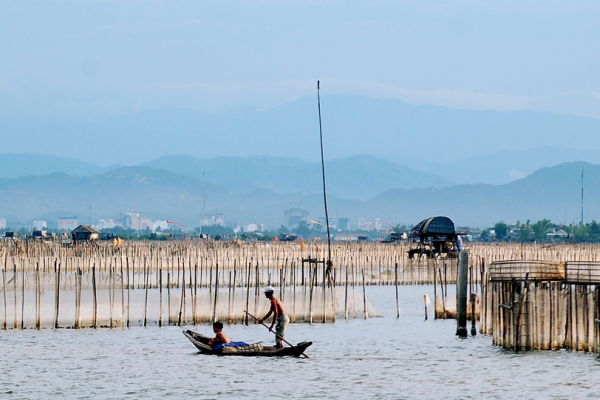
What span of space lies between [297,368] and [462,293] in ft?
20.4

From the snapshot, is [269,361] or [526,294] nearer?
[526,294]

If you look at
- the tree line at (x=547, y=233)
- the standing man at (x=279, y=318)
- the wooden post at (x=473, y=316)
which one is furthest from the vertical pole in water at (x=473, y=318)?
the tree line at (x=547, y=233)

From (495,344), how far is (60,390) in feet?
38.8

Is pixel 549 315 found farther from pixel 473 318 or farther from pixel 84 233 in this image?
pixel 84 233

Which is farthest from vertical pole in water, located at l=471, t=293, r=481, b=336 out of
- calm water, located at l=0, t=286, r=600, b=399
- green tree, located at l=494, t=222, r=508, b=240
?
green tree, located at l=494, t=222, r=508, b=240

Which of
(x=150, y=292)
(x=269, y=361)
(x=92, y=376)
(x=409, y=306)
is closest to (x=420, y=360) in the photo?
(x=269, y=361)

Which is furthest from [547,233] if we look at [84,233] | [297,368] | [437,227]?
[297,368]

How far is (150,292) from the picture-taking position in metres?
43.2

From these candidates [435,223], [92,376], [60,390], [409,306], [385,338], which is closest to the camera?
[60,390]

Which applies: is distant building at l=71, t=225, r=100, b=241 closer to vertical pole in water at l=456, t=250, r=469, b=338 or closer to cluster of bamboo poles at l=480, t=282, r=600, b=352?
vertical pole in water at l=456, t=250, r=469, b=338

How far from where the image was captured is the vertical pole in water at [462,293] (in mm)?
28250

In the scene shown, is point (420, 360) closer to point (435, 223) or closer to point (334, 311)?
point (334, 311)

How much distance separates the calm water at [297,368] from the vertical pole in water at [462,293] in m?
0.49

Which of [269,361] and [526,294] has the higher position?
[526,294]
